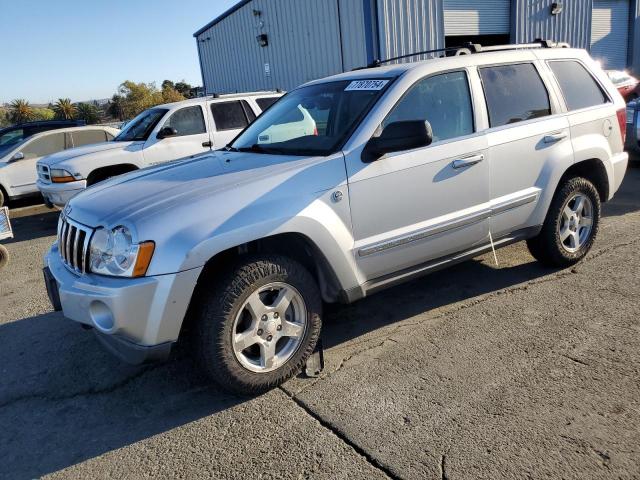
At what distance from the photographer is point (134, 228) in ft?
9.04

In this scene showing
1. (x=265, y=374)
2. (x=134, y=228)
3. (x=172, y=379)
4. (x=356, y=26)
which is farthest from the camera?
(x=356, y=26)

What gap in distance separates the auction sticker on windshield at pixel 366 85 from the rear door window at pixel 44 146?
8.40 m

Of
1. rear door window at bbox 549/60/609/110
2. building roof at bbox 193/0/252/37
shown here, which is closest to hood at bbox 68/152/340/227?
rear door window at bbox 549/60/609/110

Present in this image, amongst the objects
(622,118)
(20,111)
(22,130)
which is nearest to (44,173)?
(22,130)

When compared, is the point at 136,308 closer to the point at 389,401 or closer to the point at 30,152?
the point at 389,401

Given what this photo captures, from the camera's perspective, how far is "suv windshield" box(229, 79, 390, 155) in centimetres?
354

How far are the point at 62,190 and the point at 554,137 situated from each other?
21.7 ft

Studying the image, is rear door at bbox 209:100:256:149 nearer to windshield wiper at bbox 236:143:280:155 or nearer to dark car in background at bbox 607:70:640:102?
windshield wiper at bbox 236:143:280:155

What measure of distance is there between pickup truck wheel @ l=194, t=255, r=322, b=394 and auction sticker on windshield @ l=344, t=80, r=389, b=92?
4.54 ft

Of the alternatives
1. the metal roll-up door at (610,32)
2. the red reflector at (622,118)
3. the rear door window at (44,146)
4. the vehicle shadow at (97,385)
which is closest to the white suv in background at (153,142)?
the rear door window at (44,146)

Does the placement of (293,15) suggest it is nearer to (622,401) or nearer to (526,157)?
(526,157)

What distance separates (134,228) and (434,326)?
2201 millimetres

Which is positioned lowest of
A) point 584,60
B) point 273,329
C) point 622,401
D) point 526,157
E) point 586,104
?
point 622,401

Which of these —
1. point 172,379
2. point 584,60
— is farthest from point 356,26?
point 172,379
